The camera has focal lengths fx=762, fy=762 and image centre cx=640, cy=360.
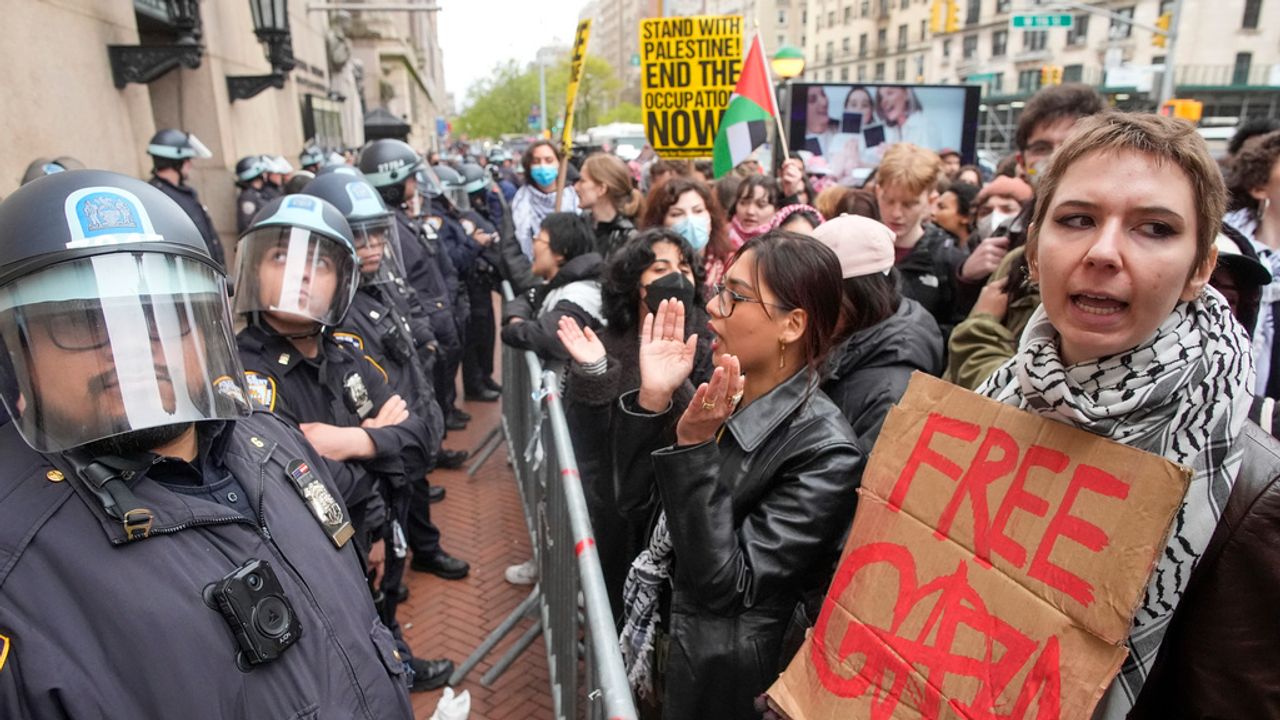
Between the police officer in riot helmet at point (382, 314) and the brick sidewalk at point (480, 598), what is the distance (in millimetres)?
291

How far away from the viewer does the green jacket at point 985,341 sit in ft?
7.66

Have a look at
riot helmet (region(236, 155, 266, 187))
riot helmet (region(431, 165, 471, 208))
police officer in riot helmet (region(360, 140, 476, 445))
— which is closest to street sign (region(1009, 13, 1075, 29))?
riot helmet (region(431, 165, 471, 208))

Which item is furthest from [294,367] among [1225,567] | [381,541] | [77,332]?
[1225,567]

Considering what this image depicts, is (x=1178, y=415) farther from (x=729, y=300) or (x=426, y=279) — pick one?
(x=426, y=279)

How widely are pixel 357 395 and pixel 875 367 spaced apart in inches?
71.0

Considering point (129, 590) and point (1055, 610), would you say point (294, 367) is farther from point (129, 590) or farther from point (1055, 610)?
point (1055, 610)

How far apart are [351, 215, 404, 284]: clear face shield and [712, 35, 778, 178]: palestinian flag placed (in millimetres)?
3061

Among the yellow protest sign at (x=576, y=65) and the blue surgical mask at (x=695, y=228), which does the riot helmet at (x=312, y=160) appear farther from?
the blue surgical mask at (x=695, y=228)

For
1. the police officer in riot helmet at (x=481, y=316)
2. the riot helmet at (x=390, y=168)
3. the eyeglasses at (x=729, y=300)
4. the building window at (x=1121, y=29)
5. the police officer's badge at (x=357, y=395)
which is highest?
the building window at (x=1121, y=29)

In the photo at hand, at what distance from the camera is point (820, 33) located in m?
73.4

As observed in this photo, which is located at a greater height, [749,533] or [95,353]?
[95,353]

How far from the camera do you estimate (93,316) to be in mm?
1293

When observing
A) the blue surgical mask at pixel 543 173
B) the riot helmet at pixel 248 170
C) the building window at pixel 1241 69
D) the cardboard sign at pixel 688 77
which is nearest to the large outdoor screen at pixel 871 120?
the cardboard sign at pixel 688 77

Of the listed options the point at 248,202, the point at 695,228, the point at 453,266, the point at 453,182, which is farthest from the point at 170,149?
the point at 695,228
